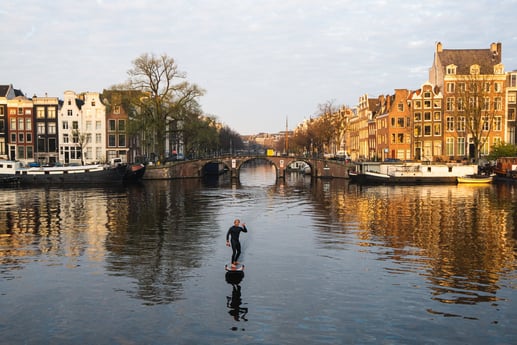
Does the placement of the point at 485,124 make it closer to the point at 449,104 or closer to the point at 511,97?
the point at 511,97

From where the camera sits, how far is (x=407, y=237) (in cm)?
3228

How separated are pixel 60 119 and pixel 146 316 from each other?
9447cm

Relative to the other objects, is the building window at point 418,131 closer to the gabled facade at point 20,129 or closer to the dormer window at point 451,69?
the dormer window at point 451,69

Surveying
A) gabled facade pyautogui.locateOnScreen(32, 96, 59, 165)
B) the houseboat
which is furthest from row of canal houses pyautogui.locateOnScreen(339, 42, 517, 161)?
gabled facade pyautogui.locateOnScreen(32, 96, 59, 165)

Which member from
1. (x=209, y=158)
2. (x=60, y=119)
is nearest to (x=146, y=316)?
(x=209, y=158)

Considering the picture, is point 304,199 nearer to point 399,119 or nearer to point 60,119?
point 399,119

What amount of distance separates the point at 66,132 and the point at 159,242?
80.9 m

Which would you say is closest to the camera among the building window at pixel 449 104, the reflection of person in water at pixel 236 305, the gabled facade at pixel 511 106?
the reflection of person in water at pixel 236 305

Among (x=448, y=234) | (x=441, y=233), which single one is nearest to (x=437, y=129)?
(x=441, y=233)

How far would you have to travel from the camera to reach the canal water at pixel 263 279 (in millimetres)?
16050

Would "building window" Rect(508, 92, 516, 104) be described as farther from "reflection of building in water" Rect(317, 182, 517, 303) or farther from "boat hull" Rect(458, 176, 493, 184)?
"reflection of building in water" Rect(317, 182, 517, 303)

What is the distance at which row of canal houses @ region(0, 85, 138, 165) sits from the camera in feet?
335

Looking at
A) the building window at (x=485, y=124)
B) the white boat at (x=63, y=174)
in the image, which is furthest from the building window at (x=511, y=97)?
the white boat at (x=63, y=174)

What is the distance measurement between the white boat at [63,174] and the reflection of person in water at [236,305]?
212 feet
